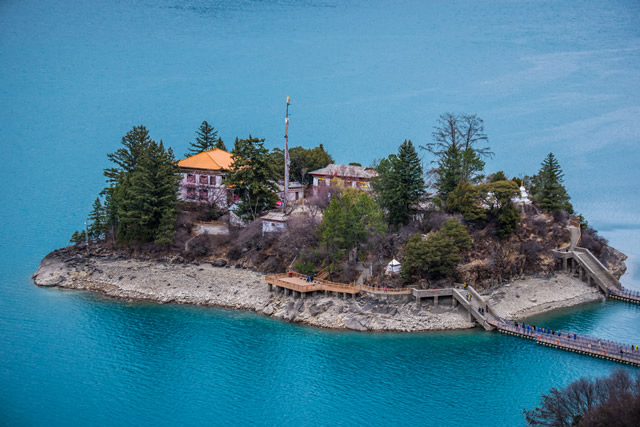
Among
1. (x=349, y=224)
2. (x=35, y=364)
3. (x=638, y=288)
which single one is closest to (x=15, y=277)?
(x=35, y=364)

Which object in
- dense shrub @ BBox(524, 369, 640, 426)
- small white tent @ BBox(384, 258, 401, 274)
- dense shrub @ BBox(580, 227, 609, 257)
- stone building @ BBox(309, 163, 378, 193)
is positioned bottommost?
dense shrub @ BBox(524, 369, 640, 426)

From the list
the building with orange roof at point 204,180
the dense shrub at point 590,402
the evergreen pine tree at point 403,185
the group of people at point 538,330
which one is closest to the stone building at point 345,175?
the building with orange roof at point 204,180

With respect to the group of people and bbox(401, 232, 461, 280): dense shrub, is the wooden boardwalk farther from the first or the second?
bbox(401, 232, 461, 280): dense shrub

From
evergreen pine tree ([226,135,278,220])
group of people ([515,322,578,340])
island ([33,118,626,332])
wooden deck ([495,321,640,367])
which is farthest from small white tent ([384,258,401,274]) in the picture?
evergreen pine tree ([226,135,278,220])

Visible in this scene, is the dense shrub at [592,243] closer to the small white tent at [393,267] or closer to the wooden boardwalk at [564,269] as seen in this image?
the wooden boardwalk at [564,269]

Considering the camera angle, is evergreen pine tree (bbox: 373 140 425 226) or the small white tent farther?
evergreen pine tree (bbox: 373 140 425 226)

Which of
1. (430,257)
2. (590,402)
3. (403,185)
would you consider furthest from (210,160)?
(590,402)

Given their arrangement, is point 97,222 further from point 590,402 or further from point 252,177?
point 590,402

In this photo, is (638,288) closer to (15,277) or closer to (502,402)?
(502,402)
